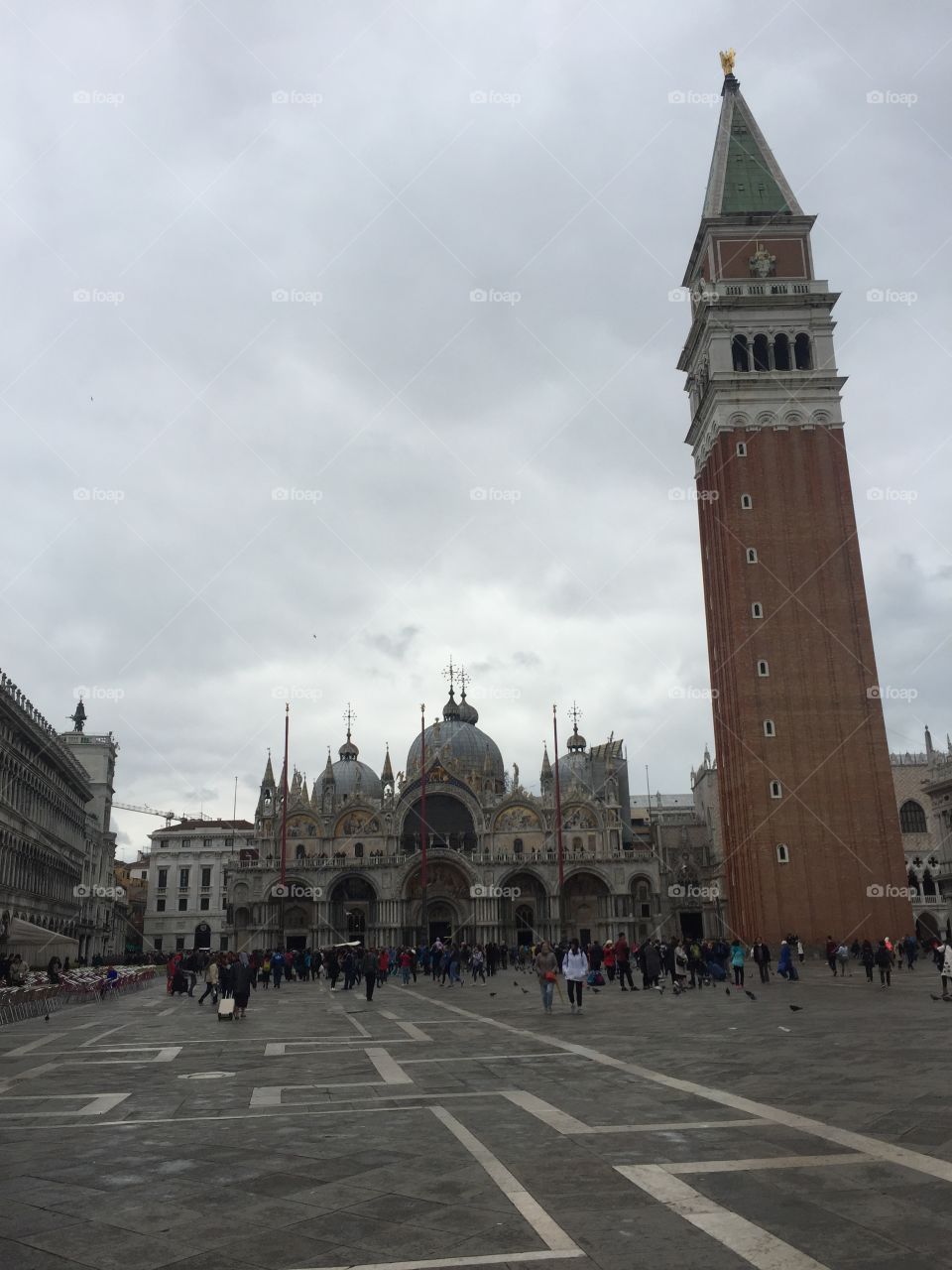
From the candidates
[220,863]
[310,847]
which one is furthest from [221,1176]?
[220,863]

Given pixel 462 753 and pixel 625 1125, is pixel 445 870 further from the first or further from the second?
pixel 625 1125

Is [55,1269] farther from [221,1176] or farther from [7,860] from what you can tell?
[7,860]

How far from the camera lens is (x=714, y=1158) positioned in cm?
802

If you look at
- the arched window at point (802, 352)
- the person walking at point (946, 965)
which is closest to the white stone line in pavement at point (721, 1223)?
the person walking at point (946, 965)

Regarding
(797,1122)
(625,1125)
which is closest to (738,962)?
(797,1122)

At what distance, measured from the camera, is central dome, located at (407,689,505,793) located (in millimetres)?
77250

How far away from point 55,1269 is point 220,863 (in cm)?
9719

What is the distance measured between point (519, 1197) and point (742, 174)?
225 ft

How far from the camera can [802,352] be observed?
6022cm

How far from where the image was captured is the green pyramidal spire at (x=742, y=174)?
63.5 meters

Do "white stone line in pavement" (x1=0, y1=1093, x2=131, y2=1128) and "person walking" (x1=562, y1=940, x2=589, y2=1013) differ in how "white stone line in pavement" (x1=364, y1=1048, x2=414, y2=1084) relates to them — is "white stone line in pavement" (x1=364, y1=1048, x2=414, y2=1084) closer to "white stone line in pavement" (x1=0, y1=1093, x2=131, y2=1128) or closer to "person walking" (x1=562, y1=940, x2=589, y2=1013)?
"white stone line in pavement" (x1=0, y1=1093, x2=131, y2=1128)

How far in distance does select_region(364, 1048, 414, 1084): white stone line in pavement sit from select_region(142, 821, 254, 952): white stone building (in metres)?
82.1

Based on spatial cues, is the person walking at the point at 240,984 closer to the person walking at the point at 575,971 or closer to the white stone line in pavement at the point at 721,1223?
the person walking at the point at 575,971

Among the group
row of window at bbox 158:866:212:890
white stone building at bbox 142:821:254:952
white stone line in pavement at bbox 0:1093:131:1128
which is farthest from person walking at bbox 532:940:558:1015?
row of window at bbox 158:866:212:890
